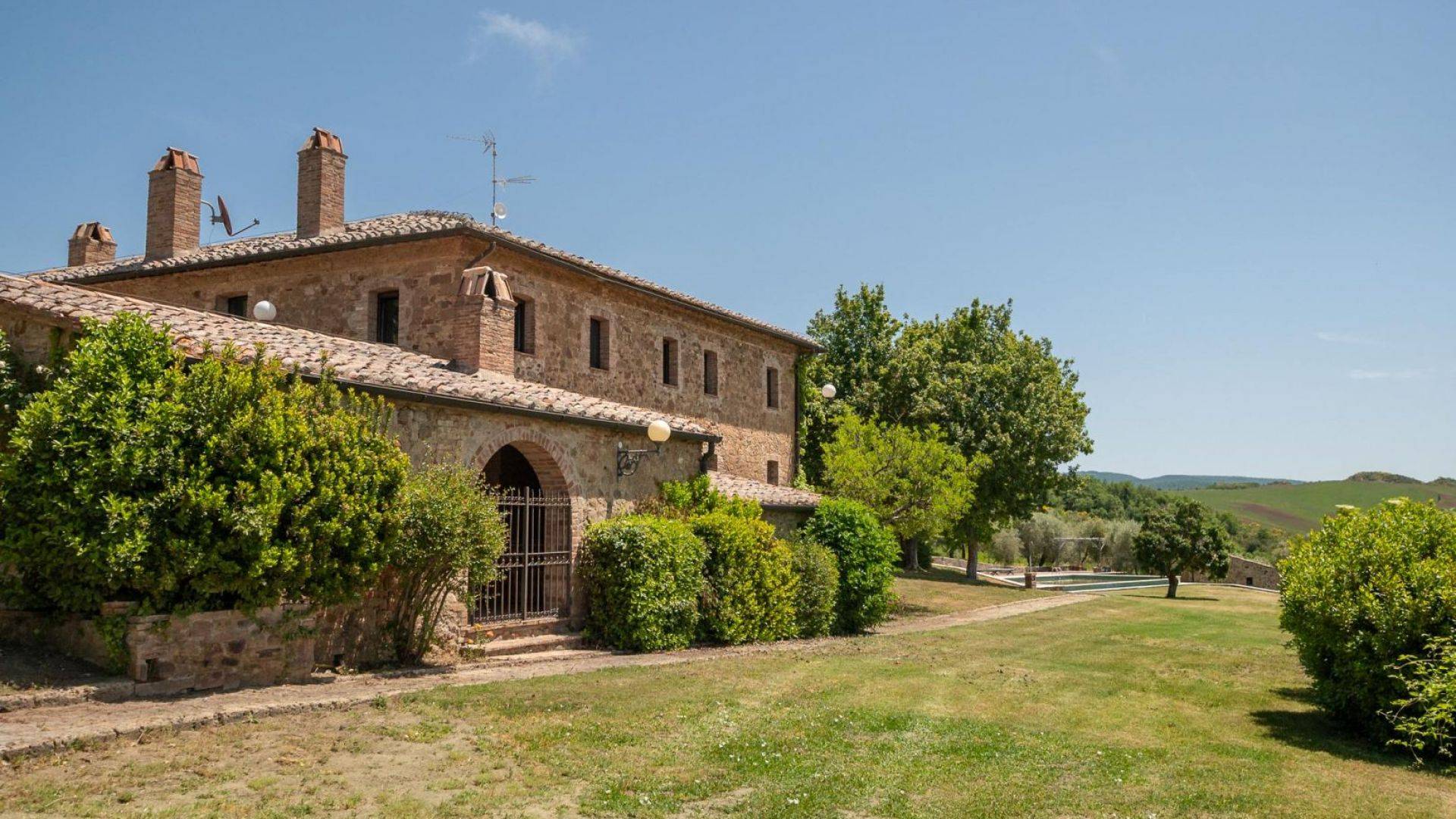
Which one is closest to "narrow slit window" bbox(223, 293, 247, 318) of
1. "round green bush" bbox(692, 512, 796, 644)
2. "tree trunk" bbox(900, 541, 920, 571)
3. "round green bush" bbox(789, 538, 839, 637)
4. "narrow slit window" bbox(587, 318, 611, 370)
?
"narrow slit window" bbox(587, 318, 611, 370)

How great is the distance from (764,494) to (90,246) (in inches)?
719

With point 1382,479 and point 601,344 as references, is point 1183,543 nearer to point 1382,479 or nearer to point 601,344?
point 601,344

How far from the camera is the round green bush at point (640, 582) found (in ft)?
45.4

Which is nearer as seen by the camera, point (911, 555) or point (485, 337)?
point (485, 337)

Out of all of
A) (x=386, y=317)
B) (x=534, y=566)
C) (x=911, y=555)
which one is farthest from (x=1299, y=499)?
(x=534, y=566)

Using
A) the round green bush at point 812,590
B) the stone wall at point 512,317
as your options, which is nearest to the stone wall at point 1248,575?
the stone wall at point 512,317

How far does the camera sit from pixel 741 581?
15430mm

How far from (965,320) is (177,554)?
106 ft

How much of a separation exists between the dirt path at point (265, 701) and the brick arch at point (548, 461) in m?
2.33

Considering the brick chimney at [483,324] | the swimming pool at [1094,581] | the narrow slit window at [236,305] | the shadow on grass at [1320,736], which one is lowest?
the swimming pool at [1094,581]

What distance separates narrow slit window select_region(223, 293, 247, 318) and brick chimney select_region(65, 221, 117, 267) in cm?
774

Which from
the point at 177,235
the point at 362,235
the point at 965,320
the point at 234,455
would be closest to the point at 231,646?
the point at 234,455

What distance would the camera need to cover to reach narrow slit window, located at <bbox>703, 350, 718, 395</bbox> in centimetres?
2483

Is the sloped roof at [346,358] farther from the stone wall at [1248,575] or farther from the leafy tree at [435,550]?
the stone wall at [1248,575]
